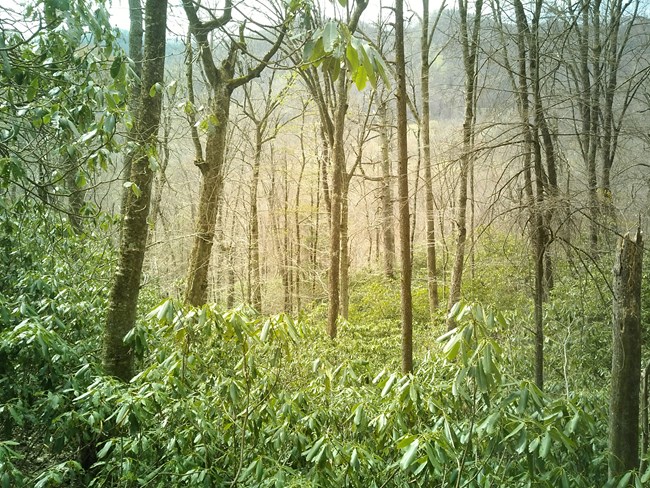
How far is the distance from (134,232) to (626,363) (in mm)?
3797

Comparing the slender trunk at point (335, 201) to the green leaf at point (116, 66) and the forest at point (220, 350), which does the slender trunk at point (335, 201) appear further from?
the green leaf at point (116, 66)

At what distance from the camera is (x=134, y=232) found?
4.21m

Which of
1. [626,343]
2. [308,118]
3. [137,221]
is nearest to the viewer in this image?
[626,343]

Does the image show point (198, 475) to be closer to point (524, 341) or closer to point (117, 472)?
point (117, 472)

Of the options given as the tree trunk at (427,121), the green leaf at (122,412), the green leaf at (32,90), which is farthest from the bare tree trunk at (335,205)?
the green leaf at (32,90)

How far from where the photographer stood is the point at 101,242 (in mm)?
7789

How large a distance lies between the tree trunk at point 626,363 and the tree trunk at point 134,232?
366cm

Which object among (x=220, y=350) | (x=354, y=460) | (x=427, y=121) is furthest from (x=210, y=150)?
(x=427, y=121)

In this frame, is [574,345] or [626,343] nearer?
[626,343]

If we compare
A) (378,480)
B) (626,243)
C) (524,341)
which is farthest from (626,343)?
(524,341)

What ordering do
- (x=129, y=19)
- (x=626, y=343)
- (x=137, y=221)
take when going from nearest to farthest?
(x=626, y=343)
(x=137, y=221)
(x=129, y=19)

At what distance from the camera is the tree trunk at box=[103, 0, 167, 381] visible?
420cm

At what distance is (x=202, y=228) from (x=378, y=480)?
531 centimetres

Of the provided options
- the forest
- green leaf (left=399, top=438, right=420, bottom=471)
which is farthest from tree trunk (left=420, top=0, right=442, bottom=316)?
green leaf (left=399, top=438, right=420, bottom=471)
